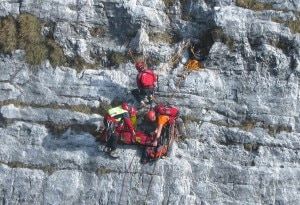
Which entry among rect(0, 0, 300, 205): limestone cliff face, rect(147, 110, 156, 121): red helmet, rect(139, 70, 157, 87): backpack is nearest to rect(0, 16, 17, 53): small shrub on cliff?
rect(0, 0, 300, 205): limestone cliff face

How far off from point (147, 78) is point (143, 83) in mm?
167

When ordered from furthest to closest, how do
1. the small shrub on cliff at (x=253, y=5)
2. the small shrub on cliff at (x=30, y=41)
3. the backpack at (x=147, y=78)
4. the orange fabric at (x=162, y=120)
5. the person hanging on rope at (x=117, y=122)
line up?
the small shrub on cliff at (x=30, y=41)
the small shrub on cliff at (x=253, y=5)
the backpack at (x=147, y=78)
the orange fabric at (x=162, y=120)
the person hanging on rope at (x=117, y=122)

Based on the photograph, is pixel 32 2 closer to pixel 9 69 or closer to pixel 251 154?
pixel 9 69

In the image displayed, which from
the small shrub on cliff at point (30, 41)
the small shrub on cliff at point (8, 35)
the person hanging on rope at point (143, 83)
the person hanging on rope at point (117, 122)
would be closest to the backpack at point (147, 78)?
the person hanging on rope at point (143, 83)

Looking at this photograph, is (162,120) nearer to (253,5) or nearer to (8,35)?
(253,5)

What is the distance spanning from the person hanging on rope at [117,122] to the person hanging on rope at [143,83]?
1.81 ft

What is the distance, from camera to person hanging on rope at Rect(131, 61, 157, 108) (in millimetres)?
18312

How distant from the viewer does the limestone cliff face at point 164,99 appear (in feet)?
59.7

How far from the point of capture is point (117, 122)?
18062mm

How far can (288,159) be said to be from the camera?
18266 mm

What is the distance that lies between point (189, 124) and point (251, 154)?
180cm

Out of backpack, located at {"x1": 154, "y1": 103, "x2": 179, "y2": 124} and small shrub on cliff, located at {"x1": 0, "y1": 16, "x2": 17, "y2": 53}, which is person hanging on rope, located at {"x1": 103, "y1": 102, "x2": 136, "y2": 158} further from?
small shrub on cliff, located at {"x1": 0, "y1": 16, "x2": 17, "y2": 53}

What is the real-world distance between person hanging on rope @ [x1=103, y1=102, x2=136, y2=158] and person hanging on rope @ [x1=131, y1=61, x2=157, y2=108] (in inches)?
21.7

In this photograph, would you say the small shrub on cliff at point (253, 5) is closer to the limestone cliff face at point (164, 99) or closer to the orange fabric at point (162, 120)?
the limestone cliff face at point (164, 99)
